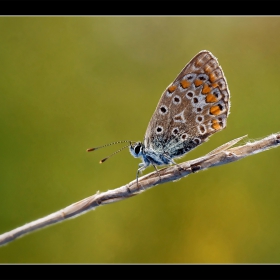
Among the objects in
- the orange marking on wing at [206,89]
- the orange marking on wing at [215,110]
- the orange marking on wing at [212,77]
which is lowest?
the orange marking on wing at [215,110]

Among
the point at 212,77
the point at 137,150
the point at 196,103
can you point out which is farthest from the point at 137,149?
the point at 212,77

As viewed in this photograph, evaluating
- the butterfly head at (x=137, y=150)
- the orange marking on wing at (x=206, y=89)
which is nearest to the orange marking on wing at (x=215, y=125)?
the orange marking on wing at (x=206, y=89)

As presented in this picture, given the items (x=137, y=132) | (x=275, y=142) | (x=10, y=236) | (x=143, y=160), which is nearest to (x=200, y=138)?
(x=143, y=160)

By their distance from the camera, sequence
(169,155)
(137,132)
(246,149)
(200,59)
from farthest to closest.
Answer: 1. (137,132)
2. (169,155)
3. (200,59)
4. (246,149)

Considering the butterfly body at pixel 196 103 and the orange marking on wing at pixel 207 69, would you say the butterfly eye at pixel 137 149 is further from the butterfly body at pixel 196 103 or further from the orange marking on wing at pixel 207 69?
the orange marking on wing at pixel 207 69

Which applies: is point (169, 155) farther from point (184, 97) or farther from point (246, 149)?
point (246, 149)

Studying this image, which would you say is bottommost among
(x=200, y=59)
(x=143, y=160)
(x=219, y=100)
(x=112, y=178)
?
(x=112, y=178)

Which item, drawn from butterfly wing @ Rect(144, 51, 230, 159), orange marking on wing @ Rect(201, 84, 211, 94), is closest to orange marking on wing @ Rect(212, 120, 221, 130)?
butterfly wing @ Rect(144, 51, 230, 159)

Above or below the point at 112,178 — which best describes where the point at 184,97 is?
above

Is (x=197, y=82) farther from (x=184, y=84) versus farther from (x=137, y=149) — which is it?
(x=137, y=149)
